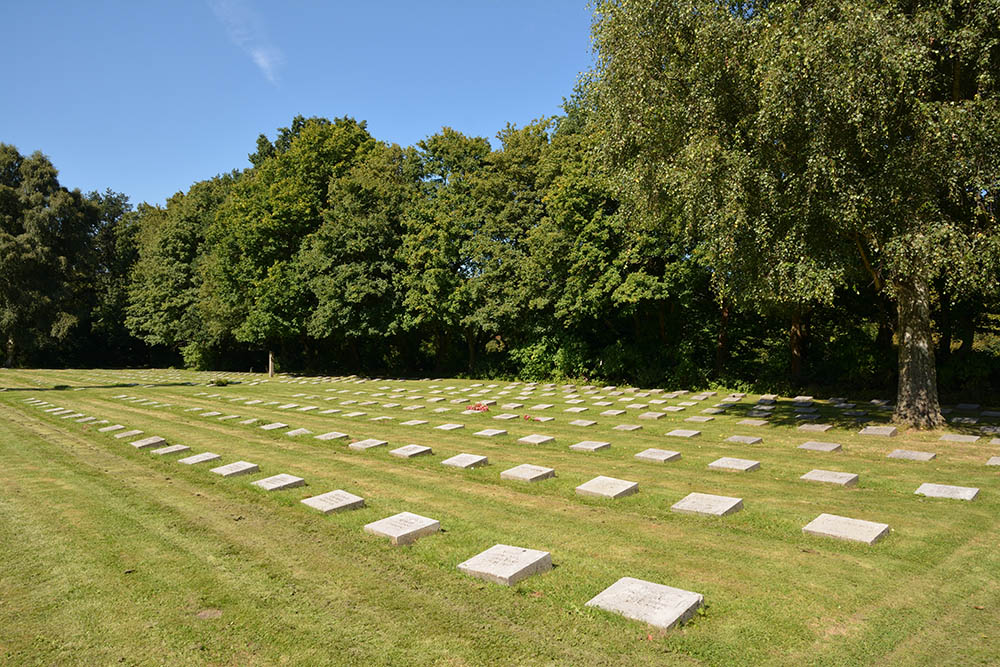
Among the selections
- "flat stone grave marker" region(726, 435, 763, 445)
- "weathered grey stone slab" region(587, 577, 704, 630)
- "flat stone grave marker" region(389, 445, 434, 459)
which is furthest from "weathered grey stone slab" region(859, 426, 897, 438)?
"weathered grey stone slab" region(587, 577, 704, 630)

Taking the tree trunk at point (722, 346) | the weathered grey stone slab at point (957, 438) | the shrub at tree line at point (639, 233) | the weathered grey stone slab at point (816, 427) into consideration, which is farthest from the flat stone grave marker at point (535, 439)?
the tree trunk at point (722, 346)

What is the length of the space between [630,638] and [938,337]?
59.1 feet

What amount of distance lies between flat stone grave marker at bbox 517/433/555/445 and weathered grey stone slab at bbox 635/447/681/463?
6.08 feet

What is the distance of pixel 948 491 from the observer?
243 inches

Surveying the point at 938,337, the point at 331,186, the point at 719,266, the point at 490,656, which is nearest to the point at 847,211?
the point at 719,266

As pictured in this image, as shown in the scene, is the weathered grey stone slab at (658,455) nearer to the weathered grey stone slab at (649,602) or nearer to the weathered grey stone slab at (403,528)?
the weathered grey stone slab at (403,528)

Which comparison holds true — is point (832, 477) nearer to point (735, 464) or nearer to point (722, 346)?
point (735, 464)

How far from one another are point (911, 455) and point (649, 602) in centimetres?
705

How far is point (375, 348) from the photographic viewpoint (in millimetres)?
31297

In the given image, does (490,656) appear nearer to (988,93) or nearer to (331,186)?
(988,93)

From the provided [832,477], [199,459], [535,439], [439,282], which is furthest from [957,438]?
[439,282]

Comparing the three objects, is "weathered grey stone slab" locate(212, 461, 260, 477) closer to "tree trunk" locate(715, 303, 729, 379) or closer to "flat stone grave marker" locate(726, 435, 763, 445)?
"flat stone grave marker" locate(726, 435, 763, 445)

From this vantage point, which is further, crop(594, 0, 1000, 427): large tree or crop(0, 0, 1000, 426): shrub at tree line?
crop(0, 0, 1000, 426): shrub at tree line

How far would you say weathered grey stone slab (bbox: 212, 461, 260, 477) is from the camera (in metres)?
7.43
